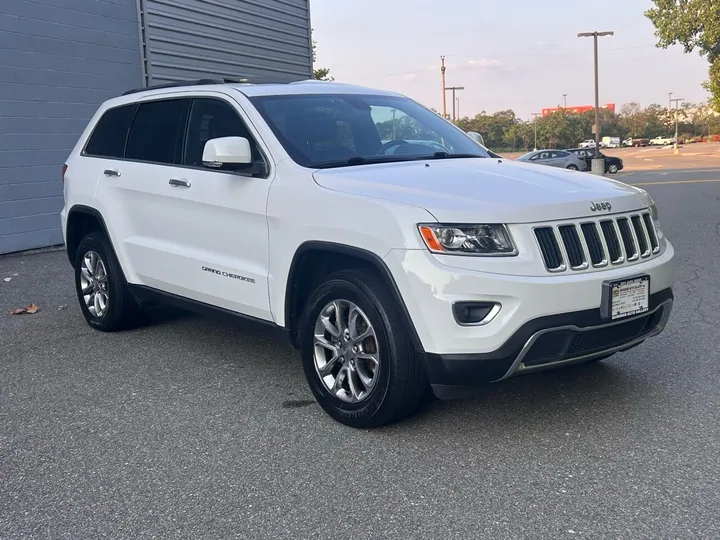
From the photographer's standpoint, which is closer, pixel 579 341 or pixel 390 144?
pixel 579 341

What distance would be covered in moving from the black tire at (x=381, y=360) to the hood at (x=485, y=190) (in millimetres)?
470

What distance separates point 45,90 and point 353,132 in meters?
8.22

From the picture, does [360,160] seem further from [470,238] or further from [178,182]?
[178,182]

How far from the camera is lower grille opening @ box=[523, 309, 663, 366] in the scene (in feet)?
11.8

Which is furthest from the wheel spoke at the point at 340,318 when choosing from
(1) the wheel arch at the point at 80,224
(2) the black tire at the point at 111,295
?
(1) the wheel arch at the point at 80,224

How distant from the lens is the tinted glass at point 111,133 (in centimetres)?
602

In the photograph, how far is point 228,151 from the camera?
173 inches

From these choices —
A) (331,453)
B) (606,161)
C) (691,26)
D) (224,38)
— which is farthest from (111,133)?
(606,161)

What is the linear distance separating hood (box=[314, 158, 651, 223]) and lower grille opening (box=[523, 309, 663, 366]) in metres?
0.57

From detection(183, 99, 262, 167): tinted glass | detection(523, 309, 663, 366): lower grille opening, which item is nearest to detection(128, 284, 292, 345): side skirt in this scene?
detection(183, 99, 262, 167): tinted glass

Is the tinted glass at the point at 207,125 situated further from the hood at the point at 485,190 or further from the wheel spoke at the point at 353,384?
the wheel spoke at the point at 353,384

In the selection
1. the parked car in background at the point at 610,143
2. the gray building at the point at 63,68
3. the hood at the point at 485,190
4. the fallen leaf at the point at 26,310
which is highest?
the parked car in background at the point at 610,143

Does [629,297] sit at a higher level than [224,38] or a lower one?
lower

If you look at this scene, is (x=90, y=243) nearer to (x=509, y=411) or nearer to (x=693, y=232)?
(x=509, y=411)
